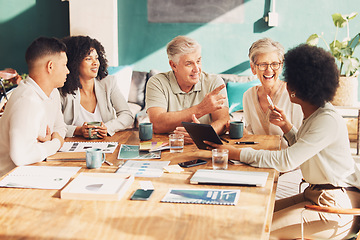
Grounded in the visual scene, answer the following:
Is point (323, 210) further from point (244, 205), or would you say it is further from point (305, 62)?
point (305, 62)

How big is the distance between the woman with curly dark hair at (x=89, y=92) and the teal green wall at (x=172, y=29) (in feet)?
8.95

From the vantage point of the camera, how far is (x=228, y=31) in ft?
18.2

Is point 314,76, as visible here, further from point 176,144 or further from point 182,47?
point 182,47

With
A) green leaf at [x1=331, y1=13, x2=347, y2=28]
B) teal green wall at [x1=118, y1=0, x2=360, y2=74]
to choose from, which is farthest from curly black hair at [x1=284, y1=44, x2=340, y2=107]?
teal green wall at [x1=118, y1=0, x2=360, y2=74]

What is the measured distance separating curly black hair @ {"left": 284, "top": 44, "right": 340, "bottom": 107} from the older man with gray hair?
2.07 ft

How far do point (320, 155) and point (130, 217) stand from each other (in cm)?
93

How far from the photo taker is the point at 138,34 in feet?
19.0

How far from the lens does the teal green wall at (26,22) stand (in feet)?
19.3

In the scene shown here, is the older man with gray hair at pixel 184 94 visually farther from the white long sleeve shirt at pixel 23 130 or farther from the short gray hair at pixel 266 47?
the white long sleeve shirt at pixel 23 130

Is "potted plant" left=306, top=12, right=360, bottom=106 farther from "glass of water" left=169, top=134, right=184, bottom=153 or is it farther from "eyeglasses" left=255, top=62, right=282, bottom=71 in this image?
"glass of water" left=169, top=134, right=184, bottom=153

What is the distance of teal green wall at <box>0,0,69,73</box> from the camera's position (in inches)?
232

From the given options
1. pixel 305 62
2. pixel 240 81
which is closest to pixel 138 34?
pixel 240 81

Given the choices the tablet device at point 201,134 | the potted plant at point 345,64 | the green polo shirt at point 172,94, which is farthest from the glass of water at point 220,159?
the potted plant at point 345,64

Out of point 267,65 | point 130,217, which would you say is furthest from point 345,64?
point 130,217
